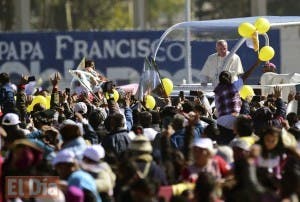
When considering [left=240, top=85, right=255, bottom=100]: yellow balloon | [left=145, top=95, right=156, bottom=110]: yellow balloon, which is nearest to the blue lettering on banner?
[left=240, top=85, right=255, bottom=100]: yellow balloon

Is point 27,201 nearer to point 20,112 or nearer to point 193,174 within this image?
point 193,174

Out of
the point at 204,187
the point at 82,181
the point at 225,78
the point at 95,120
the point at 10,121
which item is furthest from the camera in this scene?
the point at 225,78

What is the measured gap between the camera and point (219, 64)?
25.7m

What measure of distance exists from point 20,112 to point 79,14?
39.0m

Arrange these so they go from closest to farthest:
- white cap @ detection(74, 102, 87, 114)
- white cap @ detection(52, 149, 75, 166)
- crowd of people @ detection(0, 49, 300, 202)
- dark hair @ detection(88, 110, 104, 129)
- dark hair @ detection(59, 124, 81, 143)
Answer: crowd of people @ detection(0, 49, 300, 202) < white cap @ detection(52, 149, 75, 166) < dark hair @ detection(59, 124, 81, 143) < dark hair @ detection(88, 110, 104, 129) < white cap @ detection(74, 102, 87, 114)

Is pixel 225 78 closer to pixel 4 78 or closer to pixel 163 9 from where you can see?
pixel 4 78

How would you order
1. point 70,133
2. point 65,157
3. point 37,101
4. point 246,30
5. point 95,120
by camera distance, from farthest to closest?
point 37,101 → point 246,30 → point 95,120 → point 70,133 → point 65,157

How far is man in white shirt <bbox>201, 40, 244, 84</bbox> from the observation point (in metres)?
25.5

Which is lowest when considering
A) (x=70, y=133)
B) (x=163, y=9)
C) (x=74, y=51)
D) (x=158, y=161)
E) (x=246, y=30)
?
(x=158, y=161)

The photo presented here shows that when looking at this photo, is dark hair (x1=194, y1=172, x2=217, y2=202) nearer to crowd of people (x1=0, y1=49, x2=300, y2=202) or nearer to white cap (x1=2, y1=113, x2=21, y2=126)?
crowd of people (x1=0, y1=49, x2=300, y2=202)

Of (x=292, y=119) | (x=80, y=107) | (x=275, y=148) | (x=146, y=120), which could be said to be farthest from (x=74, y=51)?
(x=275, y=148)

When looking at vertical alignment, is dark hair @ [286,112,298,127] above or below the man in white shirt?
below

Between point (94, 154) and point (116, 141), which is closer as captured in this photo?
point (94, 154)

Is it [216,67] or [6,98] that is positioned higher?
[216,67]
